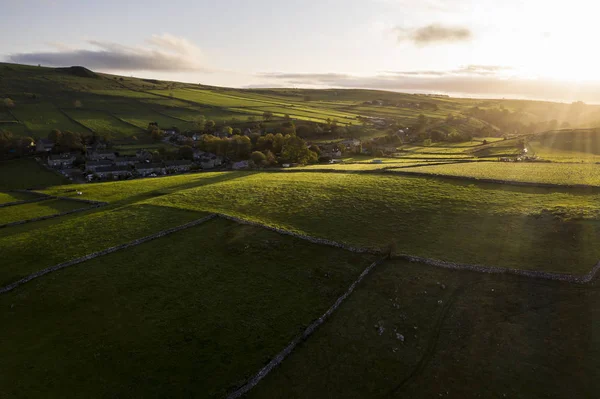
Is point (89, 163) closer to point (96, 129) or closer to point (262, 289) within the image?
point (96, 129)

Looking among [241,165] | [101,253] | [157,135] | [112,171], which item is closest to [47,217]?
[101,253]

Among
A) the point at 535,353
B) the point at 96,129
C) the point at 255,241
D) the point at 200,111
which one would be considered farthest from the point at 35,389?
the point at 200,111

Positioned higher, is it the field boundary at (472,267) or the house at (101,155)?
the house at (101,155)

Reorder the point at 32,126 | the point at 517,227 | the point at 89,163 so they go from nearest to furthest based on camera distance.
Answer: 1. the point at 517,227
2. the point at 89,163
3. the point at 32,126

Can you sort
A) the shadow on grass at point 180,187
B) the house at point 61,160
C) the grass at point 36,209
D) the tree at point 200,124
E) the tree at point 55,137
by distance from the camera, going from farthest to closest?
the tree at point 200,124, the tree at point 55,137, the house at point 61,160, the shadow on grass at point 180,187, the grass at point 36,209

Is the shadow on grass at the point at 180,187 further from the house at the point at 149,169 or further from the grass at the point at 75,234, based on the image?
the house at the point at 149,169

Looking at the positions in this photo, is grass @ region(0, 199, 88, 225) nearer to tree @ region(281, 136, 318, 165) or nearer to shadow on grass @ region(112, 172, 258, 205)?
shadow on grass @ region(112, 172, 258, 205)

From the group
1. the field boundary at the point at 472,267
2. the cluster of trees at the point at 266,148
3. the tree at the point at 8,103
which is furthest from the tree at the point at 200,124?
the field boundary at the point at 472,267

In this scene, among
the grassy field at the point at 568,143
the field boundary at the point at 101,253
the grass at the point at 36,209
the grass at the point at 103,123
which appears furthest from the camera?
the grass at the point at 103,123
